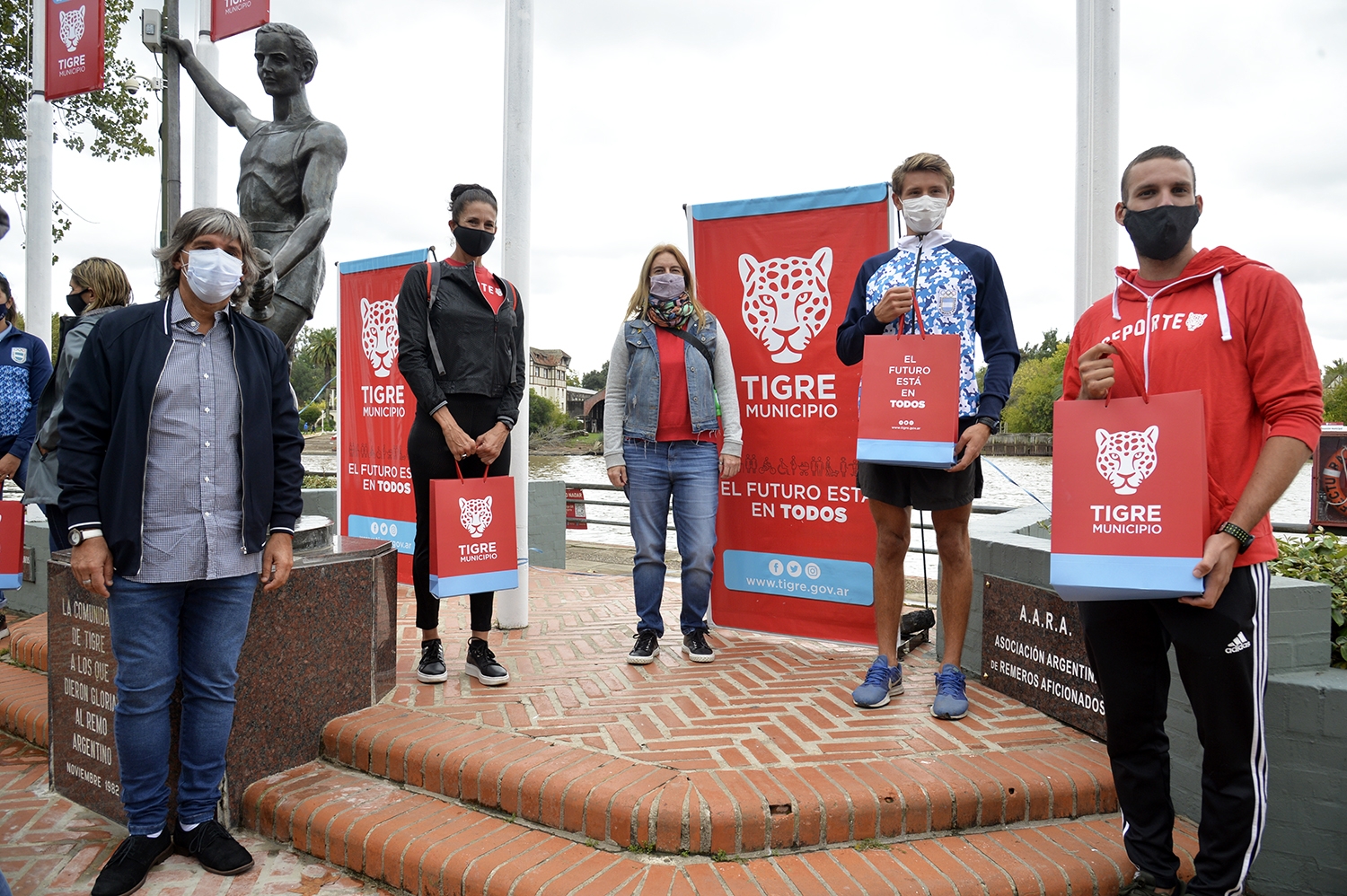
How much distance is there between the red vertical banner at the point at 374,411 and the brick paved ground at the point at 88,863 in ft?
9.03

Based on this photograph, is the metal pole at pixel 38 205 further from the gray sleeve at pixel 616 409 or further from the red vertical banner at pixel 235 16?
the gray sleeve at pixel 616 409

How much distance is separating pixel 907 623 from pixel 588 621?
5.59 ft

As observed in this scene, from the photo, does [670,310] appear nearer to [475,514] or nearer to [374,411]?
[475,514]

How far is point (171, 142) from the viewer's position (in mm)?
3264

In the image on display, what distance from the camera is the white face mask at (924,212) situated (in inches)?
118

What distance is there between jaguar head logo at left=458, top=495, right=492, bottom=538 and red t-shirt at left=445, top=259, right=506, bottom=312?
79 cm

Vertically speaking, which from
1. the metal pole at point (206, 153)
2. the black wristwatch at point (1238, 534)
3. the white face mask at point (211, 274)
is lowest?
the black wristwatch at point (1238, 534)

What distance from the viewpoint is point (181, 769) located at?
2471mm

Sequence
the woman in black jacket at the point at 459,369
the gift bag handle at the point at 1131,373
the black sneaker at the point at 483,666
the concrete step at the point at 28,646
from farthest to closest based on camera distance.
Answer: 1. the concrete step at the point at 28,646
2. the black sneaker at the point at 483,666
3. the woman in black jacket at the point at 459,369
4. the gift bag handle at the point at 1131,373

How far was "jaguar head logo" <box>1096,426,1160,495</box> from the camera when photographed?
1859 millimetres

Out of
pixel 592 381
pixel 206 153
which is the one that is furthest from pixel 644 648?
pixel 592 381

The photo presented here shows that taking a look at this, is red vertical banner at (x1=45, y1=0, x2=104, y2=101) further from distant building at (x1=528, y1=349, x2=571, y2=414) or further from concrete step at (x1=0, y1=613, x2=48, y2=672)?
distant building at (x1=528, y1=349, x2=571, y2=414)

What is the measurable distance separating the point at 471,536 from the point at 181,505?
1.12 meters

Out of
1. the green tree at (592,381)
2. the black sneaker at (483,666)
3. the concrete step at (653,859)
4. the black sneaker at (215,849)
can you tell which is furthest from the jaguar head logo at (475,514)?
the green tree at (592,381)
